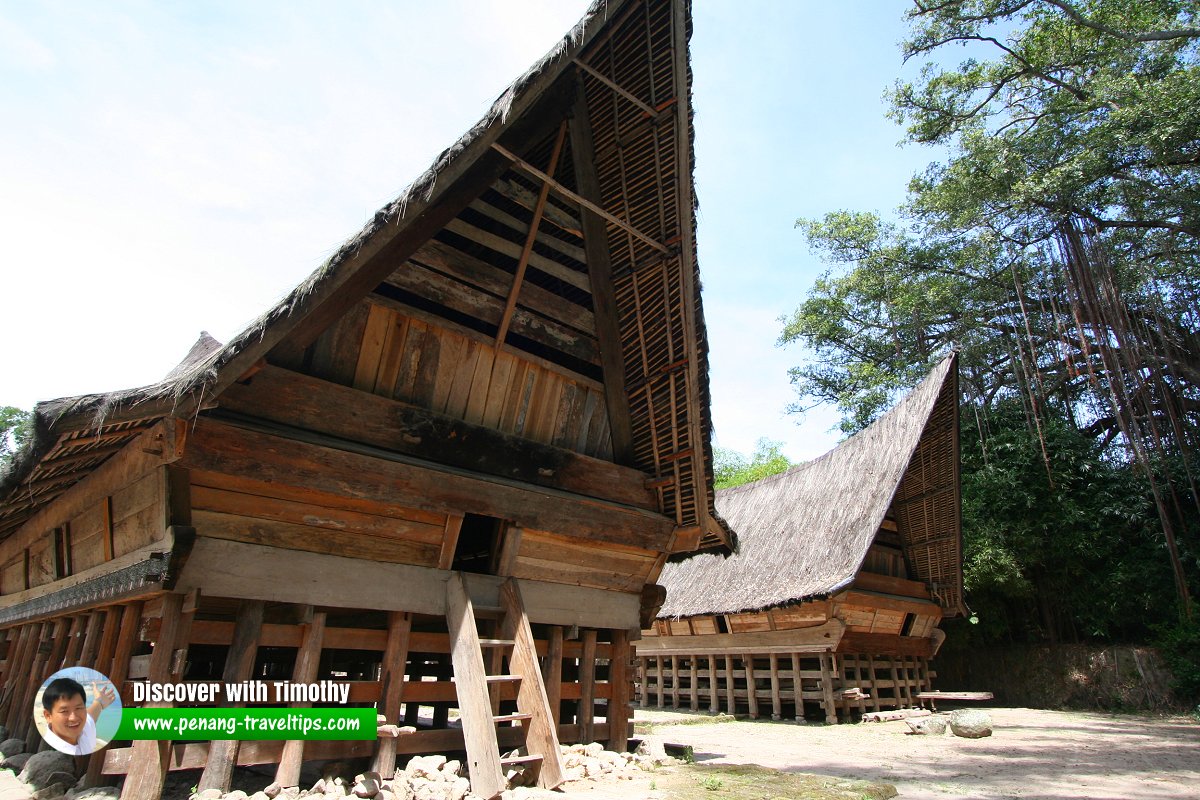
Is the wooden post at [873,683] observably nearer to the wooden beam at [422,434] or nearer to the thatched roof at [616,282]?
the thatched roof at [616,282]

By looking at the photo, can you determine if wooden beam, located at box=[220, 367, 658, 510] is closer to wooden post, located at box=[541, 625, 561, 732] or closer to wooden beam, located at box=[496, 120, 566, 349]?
wooden beam, located at box=[496, 120, 566, 349]

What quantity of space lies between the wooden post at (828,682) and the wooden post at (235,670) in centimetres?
1059

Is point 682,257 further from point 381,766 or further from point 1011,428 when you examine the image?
point 1011,428

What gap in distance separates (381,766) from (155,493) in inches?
95.6

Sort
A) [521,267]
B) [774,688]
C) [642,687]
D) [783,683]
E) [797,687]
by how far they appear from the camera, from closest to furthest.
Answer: [521,267] < [797,687] < [774,688] < [783,683] < [642,687]

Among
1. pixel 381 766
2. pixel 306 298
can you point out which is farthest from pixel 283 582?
pixel 306 298

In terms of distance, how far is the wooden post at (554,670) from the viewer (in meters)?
6.27

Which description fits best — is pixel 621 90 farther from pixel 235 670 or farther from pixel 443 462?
pixel 235 670

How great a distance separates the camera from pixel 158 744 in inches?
165

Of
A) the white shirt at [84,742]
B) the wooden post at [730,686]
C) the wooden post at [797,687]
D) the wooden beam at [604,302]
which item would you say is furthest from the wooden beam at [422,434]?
the wooden post at [730,686]

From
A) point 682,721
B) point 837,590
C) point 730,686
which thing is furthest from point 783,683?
point 837,590

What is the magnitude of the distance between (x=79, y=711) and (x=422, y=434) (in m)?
2.98

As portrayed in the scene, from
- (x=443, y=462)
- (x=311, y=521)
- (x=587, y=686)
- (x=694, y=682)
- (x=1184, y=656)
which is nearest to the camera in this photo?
(x=311, y=521)

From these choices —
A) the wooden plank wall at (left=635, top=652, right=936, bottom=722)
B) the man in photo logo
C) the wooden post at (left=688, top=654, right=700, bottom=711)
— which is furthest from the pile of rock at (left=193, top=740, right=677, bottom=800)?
the wooden post at (left=688, top=654, right=700, bottom=711)
